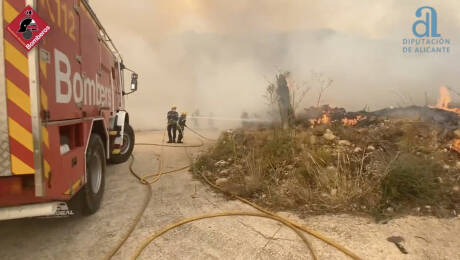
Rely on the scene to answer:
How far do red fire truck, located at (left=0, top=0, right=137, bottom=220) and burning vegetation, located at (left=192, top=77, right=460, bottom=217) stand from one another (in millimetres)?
2055

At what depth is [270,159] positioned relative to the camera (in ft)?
14.3

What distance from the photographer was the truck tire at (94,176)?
9.90 feet


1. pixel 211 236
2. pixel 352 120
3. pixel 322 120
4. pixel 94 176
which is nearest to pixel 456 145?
pixel 352 120

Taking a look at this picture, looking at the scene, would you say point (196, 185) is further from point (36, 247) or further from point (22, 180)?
point (22, 180)

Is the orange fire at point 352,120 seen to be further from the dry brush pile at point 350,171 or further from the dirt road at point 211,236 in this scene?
the dirt road at point 211,236

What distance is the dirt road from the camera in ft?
7.75

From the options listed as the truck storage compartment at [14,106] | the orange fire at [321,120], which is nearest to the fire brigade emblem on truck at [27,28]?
the truck storage compartment at [14,106]

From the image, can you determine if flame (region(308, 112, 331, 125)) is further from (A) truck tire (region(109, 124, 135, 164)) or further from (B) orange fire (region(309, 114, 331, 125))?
(A) truck tire (region(109, 124, 135, 164))

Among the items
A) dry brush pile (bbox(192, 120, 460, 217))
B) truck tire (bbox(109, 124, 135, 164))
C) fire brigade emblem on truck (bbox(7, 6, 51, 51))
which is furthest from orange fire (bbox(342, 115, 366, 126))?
fire brigade emblem on truck (bbox(7, 6, 51, 51))

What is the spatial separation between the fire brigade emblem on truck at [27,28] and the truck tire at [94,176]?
1.48 m

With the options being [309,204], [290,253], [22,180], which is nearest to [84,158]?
[22,180]

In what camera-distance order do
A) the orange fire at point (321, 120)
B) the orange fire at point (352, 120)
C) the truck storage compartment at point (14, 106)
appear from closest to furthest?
the truck storage compartment at point (14, 106) < the orange fire at point (352, 120) < the orange fire at point (321, 120)

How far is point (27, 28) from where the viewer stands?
1.89 metres

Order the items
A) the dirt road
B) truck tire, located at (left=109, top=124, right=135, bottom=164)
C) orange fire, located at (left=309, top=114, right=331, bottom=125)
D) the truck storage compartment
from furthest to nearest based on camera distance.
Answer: orange fire, located at (left=309, top=114, right=331, bottom=125), truck tire, located at (left=109, top=124, right=135, bottom=164), the dirt road, the truck storage compartment
